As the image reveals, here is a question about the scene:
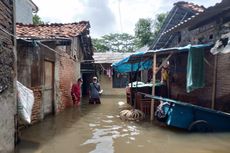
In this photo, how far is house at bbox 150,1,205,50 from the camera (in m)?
12.1

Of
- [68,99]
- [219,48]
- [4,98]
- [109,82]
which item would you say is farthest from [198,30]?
[109,82]

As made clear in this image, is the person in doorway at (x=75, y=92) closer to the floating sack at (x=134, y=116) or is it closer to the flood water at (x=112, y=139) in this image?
the flood water at (x=112, y=139)

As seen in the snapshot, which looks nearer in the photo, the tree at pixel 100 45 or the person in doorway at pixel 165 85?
the person in doorway at pixel 165 85

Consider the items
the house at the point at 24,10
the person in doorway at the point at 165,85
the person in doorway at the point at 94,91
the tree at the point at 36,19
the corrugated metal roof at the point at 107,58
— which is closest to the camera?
the person in doorway at the point at 165,85

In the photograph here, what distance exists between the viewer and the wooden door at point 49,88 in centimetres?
1051

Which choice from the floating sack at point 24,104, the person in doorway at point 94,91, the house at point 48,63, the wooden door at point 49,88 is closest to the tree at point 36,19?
the house at point 48,63

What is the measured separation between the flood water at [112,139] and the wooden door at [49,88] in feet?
3.18

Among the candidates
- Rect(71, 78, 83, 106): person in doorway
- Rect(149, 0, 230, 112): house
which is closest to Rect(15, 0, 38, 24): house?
Rect(71, 78, 83, 106): person in doorway

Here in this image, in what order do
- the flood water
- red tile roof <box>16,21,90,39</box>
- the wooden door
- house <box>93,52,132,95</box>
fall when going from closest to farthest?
the flood water < red tile roof <box>16,21,90,39</box> < the wooden door < house <box>93,52,132,95</box>

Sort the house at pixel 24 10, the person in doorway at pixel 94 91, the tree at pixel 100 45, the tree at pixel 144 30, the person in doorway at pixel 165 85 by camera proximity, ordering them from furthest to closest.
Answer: the tree at pixel 100 45, the tree at pixel 144 30, the house at pixel 24 10, the person in doorway at pixel 94 91, the person in doorway at pixel 165 85

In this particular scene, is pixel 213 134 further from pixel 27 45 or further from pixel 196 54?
pixel 27 45

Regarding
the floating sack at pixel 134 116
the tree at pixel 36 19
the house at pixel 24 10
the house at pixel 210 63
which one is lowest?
the floating sack at pixel 134 116

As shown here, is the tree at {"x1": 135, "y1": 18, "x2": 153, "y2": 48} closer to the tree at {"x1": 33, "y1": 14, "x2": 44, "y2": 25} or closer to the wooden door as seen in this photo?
the tree at {"x1": 33, "y1": 14, "x2": 44, "y2": 25}

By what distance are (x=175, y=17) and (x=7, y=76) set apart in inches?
388
